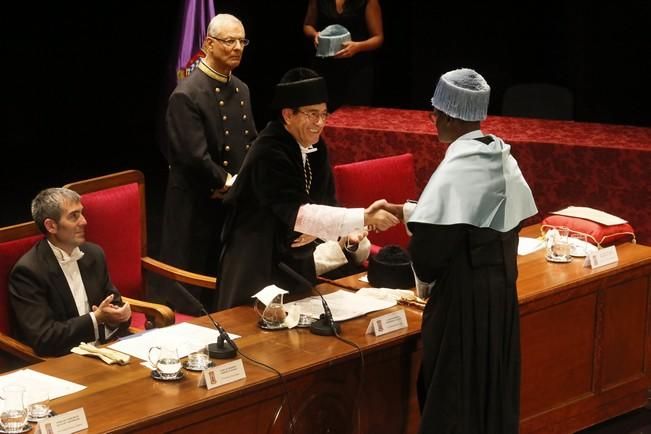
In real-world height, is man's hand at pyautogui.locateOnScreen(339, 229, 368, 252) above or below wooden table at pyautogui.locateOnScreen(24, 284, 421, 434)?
above

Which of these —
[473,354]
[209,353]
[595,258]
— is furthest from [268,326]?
[595,258]

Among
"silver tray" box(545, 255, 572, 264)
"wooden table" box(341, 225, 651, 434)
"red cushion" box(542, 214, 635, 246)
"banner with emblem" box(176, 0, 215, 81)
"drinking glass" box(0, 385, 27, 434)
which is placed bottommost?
"wooden table" box(341, 225, 651, 434)

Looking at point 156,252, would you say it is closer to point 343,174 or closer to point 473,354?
point 343,174

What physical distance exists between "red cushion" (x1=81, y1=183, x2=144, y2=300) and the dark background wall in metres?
2.69

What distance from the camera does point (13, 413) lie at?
3215 millimetres

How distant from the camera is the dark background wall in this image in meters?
7.63

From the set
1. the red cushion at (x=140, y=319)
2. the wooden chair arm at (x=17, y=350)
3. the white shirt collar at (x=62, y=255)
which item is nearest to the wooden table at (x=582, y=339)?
the red cushion at (x=140, y=319)

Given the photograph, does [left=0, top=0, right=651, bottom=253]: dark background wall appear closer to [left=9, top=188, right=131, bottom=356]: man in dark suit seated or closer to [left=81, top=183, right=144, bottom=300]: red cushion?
[left=81, top=183, right=144, bottom=300]: red cushion

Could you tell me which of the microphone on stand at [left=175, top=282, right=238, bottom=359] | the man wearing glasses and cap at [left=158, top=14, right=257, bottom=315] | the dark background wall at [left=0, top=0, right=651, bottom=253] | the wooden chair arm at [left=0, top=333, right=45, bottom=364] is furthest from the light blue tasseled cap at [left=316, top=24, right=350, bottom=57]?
the microphone on stand at [left=175, top=282, right=238, bottom=359]

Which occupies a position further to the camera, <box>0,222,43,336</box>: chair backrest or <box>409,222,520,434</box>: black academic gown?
<box>0,222,43,336</box>: chair backrest

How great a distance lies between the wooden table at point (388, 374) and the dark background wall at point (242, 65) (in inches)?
111

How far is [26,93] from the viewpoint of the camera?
779cm

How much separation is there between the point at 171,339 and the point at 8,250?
788mm

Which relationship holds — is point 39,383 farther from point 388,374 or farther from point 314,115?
point 314,115
